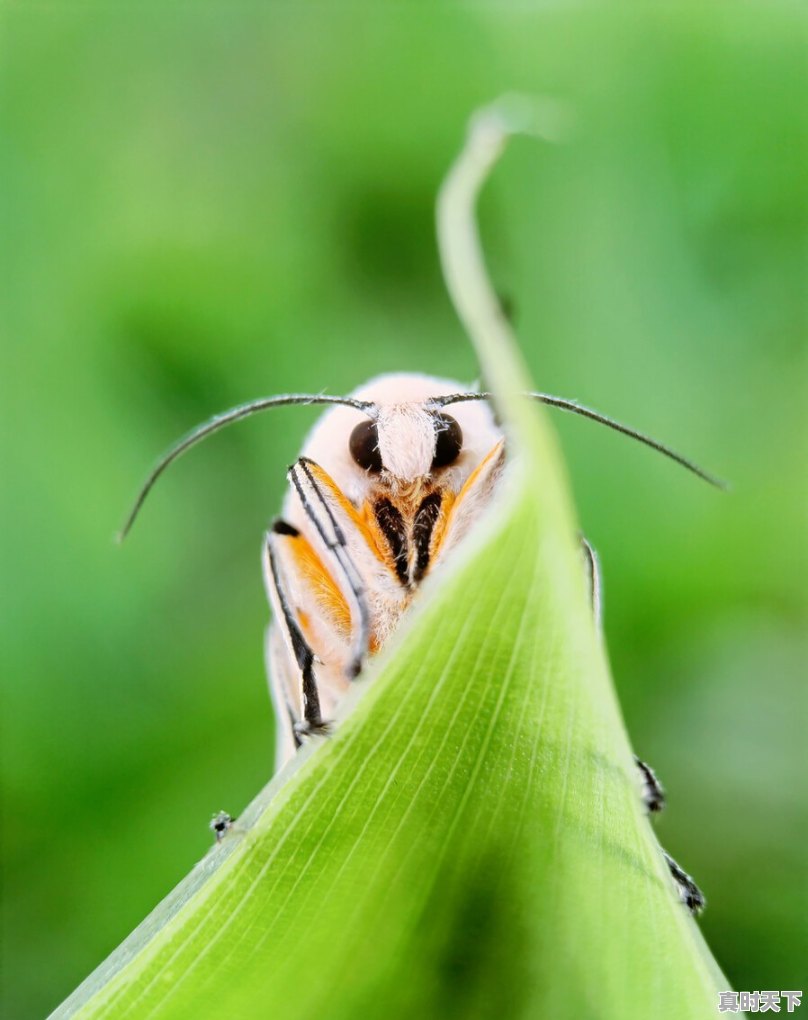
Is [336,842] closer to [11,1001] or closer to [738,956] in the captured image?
[738,956]

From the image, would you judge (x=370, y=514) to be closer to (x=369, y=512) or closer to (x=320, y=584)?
(x=369, y=512)

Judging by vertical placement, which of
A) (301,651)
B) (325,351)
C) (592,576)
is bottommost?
(301,651)

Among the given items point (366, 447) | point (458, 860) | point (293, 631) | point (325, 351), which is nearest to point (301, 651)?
point (293, 631)

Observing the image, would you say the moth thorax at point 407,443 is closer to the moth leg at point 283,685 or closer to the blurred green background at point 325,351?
the moth leg at point 283,685

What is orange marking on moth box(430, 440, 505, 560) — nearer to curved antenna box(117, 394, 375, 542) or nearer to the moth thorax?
the moth thorax

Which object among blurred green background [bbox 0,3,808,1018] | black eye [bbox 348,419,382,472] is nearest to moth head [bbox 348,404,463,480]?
black eye [bbox 348,419,382,472]

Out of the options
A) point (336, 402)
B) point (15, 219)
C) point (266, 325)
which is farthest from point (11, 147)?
point (336, 402)

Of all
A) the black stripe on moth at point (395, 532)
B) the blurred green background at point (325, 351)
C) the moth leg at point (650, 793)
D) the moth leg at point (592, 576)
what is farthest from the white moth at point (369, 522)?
the blurred green background at point (325, 351)
